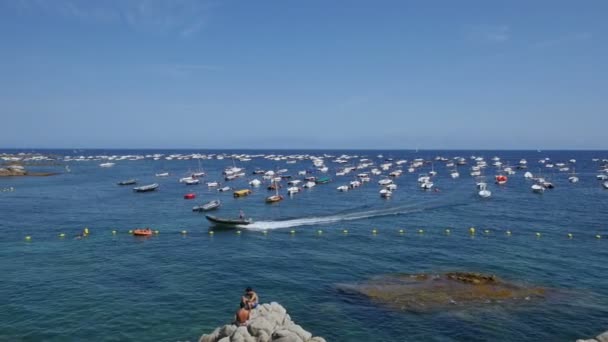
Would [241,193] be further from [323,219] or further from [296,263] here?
[296,263]

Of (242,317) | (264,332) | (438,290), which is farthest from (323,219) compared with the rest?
(264,332)

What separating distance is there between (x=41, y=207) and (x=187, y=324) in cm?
7130

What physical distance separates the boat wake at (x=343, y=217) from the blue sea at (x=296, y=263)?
354mm

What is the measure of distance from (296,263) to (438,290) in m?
17.0

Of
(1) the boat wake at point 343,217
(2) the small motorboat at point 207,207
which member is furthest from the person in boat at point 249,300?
(2) the small motorboat at point 207,207

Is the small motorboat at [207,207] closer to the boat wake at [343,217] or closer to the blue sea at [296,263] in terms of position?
the blue sea at [296,263]

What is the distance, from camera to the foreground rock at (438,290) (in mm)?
38312

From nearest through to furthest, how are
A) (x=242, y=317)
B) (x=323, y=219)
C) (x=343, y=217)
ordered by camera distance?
(x=242, y=317) < (x=323, y=219) < (x=343, y=217)

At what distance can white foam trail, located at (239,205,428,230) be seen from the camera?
2911 inches

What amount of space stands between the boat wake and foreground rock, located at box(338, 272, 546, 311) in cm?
3096

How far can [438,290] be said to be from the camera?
4100 centimetres

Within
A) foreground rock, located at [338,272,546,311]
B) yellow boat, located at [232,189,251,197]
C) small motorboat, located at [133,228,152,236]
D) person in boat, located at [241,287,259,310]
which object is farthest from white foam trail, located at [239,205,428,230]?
person in boat, located at [241,287,259,310]

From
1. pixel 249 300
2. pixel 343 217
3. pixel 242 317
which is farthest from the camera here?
pixel 343 217

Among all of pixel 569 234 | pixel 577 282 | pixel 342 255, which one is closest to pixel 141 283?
pixel 342 255
